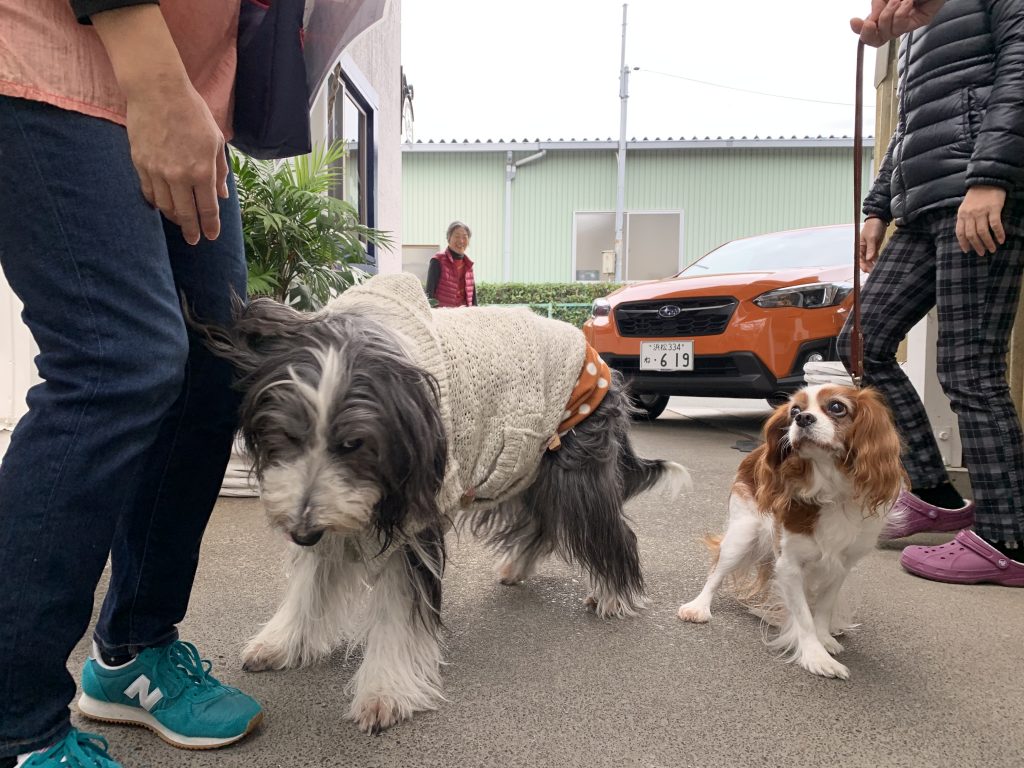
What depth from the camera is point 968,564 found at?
2609 millimetres

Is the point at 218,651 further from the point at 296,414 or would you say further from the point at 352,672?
the point at 296,414

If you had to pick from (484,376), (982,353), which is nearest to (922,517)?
(982,353)

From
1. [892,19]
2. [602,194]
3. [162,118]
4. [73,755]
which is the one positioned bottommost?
[73,755]

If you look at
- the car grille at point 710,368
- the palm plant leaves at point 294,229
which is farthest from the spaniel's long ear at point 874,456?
the car grille at point 710,368

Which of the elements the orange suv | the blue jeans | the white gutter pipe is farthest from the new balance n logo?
the white gutter pipe

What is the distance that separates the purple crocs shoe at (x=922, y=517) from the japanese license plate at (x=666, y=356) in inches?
108

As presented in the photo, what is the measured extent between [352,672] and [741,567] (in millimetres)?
1275

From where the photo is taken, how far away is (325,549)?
1773 millimetres

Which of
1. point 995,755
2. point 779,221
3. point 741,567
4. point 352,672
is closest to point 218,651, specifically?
point 352,672

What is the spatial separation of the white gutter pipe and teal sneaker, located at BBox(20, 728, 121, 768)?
47.1ft

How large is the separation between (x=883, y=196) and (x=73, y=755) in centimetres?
326

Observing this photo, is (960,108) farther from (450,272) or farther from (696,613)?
(450,272)

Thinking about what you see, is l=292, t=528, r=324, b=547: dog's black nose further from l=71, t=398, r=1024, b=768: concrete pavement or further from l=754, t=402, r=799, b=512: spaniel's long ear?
l=754, t=402, r=799, b=512: spaniel's long ear

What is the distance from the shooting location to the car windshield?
585 cm
